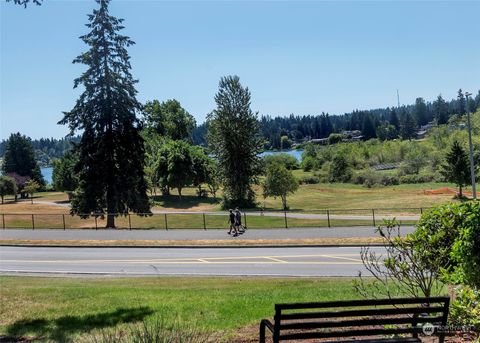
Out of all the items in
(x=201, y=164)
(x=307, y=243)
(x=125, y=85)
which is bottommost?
(x=307, y=243)

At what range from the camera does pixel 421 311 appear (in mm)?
5574

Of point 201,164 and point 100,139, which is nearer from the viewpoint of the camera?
point 100,139

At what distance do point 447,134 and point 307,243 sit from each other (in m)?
102

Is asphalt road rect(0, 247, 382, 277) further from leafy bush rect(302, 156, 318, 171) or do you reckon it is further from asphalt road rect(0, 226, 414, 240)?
leafy bush rect(302, 156, 318, 171)

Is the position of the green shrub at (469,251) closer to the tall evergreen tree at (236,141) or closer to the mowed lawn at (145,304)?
the mowed lawn at (145,304)

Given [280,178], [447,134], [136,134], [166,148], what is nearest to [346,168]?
[447,134]

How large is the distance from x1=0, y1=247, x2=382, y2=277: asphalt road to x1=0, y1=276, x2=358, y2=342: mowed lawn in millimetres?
2880

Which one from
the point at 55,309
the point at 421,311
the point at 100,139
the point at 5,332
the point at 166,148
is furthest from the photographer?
the point at 166,148

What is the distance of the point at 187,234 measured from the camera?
29.0 meters

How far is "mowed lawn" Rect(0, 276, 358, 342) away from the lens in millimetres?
8242

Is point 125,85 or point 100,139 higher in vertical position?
point 125,85

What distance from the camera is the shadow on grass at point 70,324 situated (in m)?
7.86

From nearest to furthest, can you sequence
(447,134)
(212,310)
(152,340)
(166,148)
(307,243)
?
(152,340) → (212,310) → (307,243) → (166,148) → (447,134)

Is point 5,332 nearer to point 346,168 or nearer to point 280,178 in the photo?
point 280,178
